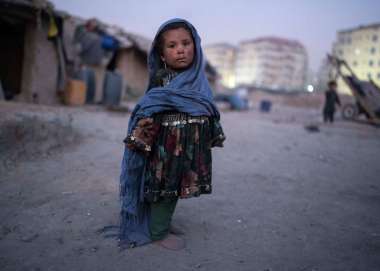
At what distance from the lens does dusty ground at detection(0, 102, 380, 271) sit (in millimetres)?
1962

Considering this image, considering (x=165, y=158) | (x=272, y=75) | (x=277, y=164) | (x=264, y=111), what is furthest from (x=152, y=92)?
(x=272, y=75)

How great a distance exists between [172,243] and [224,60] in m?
82.6

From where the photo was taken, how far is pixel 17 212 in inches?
97.9

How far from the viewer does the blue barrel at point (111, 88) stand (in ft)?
37.2

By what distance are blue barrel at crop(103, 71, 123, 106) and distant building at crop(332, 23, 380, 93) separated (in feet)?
164

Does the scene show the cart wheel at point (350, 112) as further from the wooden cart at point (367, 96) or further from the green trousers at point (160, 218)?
the green trousers at point (160, 218)

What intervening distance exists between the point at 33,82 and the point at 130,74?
8.72 m

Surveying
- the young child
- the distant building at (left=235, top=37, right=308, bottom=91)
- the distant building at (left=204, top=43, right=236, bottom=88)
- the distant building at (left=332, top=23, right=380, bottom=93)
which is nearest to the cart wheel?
the young child

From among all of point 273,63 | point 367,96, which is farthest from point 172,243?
point 273,63

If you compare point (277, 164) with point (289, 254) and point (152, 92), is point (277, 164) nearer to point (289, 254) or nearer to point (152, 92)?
point (289, 254)

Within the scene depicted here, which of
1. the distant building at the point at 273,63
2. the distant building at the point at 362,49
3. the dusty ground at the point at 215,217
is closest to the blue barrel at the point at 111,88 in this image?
the dusty ground at the point at 215,217

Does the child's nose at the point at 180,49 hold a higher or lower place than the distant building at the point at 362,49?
lower

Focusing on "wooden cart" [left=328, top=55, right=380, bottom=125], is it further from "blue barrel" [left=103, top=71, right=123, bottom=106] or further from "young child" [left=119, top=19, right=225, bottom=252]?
"young child" [left=119, top=19, right=225, bottom=252]

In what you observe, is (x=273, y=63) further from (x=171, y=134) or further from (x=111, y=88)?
(x=171, y=134)
